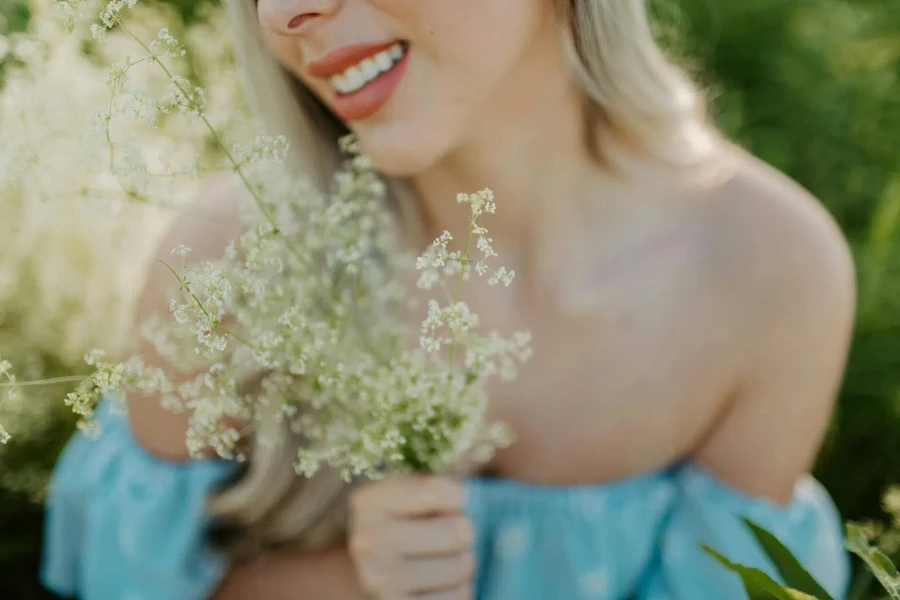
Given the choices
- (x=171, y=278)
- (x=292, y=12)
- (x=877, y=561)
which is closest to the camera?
(x=877, y=561)

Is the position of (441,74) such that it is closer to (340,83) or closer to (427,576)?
(340,83)

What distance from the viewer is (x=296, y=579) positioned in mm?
1279

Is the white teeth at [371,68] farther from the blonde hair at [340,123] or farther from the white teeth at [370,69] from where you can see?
the blonde hair at [340,123]

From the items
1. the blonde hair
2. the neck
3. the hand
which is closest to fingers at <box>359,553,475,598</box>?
the hand

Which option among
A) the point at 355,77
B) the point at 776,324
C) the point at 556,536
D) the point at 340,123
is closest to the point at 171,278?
the point at 340,123

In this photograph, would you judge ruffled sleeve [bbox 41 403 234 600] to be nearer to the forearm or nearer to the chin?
the forearm

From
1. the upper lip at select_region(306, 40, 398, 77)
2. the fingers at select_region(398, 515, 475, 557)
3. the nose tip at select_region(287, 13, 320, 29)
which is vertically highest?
the nose tip at select_region(287, 13, 320, 29)

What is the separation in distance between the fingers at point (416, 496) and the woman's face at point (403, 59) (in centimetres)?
33

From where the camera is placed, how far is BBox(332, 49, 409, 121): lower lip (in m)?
0.93

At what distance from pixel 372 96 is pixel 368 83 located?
0.05ft

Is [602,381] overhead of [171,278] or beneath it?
beneath

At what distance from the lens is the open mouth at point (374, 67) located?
3.04ft

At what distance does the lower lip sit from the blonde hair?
21 cm

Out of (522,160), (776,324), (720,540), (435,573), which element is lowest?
(720,540)
